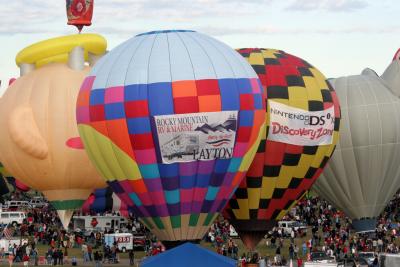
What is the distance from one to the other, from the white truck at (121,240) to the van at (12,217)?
8.84 meters

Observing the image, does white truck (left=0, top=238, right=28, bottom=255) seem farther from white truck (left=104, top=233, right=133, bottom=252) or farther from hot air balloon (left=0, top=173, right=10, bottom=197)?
hot air balloon (left=0, top=173, right=10, bottom=197)

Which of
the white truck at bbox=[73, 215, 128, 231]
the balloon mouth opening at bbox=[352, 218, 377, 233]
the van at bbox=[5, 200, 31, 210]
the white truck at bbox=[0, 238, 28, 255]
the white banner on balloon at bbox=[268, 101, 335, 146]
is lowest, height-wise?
the white truck at bbox=[0, 238, 28, 255]

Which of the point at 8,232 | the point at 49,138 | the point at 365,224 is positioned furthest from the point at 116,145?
the point at 8,232

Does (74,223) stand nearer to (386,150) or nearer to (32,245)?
(32,245)

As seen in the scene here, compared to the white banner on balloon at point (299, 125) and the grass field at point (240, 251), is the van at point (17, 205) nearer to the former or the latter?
the grass field at point (240, 251)

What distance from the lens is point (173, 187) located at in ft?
102

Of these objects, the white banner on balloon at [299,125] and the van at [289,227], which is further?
the van at [289,227]

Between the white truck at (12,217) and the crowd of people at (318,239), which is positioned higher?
the white truck at (12,217)

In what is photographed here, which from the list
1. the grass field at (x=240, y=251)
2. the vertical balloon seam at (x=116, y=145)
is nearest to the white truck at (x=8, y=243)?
the grass field at (x=240, y=251)

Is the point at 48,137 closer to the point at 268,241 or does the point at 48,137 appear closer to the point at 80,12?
the point at 80,12

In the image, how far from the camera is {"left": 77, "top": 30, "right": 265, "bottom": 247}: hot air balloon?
100ft

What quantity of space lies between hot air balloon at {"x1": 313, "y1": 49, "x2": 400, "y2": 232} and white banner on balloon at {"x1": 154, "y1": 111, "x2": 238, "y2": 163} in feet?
37.6

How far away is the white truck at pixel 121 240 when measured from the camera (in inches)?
1679

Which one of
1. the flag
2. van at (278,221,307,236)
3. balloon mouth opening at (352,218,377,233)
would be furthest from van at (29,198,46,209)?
balloon mouth opening at (352,218,377,233)
